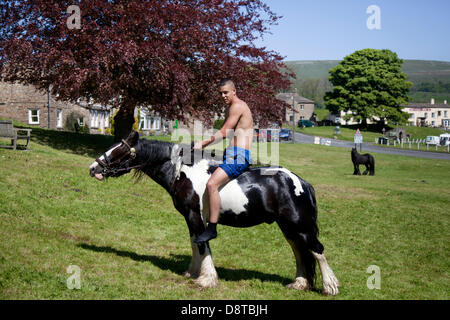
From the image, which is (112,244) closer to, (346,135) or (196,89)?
(196,89)

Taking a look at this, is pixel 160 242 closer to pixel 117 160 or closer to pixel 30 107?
pixel 117 160

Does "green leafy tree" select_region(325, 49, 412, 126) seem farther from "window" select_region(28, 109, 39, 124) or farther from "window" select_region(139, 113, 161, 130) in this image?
"window" select_region(28, 109, 39, 124)

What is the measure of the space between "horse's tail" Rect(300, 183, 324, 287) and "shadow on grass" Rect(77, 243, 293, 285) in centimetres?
82

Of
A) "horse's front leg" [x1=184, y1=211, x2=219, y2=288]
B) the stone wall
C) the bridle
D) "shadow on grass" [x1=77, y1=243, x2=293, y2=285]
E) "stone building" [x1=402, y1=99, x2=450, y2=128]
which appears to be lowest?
"shadow on grass" [x1=77, y1=243, x2=293, y2=285]

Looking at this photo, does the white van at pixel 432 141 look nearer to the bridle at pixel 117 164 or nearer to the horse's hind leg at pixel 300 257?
the horse's hind leg at pixel 300 257

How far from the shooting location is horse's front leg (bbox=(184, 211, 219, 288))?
24.1 ft

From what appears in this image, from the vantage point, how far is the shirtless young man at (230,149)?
706cm

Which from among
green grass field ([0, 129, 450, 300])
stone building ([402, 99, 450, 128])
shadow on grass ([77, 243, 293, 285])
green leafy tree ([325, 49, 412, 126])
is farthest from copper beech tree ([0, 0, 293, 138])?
stone building ([402, 99, 450, 128])

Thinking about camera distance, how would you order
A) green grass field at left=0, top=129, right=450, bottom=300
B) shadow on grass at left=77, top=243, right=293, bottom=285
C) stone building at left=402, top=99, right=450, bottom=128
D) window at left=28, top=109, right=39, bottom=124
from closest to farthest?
green grass field at left=0, top=129, right=450, bottom=300, shadow on grass at left=77, top=243, right=293, bottom=285, window at left=28, top=109, right=39, bottom=124, stone building at left=402, top=99, right=450, bottom=128

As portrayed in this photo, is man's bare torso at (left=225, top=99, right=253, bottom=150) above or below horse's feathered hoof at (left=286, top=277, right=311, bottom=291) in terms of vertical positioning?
above

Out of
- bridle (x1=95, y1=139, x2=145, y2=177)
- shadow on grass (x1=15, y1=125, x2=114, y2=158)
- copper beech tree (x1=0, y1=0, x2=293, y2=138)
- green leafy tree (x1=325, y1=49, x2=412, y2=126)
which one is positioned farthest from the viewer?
green leafy tree (x1=325, y1=49, x2=412, y2=126)

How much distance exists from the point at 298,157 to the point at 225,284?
3261cm

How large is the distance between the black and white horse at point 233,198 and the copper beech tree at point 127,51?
13.2 metres

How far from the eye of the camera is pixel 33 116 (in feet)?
139
